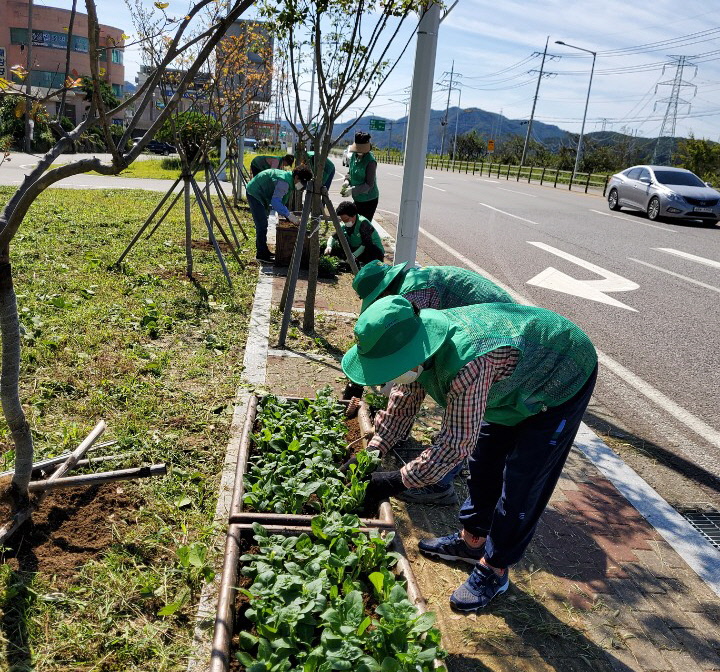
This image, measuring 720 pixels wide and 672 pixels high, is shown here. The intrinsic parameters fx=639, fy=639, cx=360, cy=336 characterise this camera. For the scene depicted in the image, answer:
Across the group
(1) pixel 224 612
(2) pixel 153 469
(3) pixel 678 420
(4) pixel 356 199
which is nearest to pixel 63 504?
(2) pixel 153 469

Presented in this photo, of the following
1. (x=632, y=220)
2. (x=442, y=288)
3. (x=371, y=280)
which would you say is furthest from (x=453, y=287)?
(x=632, y=220)

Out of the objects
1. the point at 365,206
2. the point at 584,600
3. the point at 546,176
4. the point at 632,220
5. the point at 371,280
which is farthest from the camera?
the point at 546,176

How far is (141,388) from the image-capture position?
4.42 m

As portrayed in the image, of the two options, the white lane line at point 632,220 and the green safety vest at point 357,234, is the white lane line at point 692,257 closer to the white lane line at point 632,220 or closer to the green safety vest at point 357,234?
the white lane line at point 632,220

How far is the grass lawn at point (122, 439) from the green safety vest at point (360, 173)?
175cm

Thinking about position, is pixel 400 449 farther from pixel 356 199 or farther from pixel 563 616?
pixel 356 199

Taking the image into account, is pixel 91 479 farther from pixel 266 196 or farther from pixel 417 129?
pixel 266 196

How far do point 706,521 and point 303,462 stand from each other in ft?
7.45

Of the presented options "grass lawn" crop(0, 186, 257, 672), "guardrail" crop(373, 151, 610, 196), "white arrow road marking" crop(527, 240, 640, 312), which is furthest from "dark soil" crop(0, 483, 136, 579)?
"guardrail" crop(373, 151, 610, 196)

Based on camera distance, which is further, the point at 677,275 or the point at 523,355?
the point at 677,275

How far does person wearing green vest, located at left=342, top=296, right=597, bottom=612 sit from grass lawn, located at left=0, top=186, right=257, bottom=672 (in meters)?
0.98

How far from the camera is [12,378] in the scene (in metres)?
2.54

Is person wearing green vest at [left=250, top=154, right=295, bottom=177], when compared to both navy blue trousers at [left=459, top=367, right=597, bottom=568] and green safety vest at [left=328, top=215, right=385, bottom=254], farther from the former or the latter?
navy blue trousers at [left=459, top=367, right=597, bottom=568]

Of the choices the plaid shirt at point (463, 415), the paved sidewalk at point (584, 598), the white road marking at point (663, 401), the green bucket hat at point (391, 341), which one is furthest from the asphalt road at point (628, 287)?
the green bucket hat at point (391, 341)
